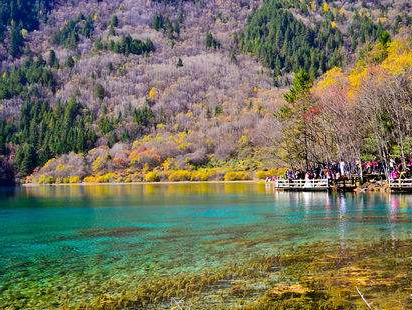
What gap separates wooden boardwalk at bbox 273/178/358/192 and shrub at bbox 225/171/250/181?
4936 cm

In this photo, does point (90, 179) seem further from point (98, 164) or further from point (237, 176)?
point (237, 176)

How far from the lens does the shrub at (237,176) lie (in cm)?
12450

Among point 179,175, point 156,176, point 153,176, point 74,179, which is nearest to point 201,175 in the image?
point 179,175

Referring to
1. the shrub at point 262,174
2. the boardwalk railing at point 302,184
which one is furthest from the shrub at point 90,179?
the boardwalk railing at point 302,184

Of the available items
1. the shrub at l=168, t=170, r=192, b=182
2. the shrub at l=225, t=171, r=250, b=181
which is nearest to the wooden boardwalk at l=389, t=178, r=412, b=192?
the shrub at l=225, t=171, r=250, b=181

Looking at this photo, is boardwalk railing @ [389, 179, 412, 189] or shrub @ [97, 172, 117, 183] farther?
shrub @ [97, 172, 117, 183]

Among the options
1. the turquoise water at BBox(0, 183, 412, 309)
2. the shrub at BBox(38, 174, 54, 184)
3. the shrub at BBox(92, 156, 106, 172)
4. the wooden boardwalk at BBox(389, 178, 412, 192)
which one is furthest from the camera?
the shrub at BBox(38, 174, 54, 184)

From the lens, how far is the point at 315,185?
2628 inches

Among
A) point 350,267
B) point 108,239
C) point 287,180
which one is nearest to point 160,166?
point 287,180

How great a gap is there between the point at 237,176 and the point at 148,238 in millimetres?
95183

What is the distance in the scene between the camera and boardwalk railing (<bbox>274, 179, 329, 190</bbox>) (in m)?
65.4

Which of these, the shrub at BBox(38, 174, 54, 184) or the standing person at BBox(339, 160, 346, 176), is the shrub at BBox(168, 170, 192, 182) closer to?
the shrub at BBox(38, 174, 54, 184)

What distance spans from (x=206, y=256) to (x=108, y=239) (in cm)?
916

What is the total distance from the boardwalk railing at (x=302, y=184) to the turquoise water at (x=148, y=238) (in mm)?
15051
